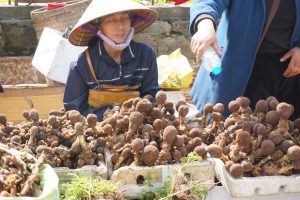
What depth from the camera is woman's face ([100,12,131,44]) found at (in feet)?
10.6

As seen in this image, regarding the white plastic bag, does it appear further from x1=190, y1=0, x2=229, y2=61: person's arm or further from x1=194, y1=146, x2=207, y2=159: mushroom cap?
x1=194, y1=146, x2=207, y2=159: mushroom cap

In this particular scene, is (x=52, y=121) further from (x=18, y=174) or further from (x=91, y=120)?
(x=18, y=174)

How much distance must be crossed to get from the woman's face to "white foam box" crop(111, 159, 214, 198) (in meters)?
1.54

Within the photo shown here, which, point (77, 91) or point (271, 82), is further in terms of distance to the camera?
point (77, 91)

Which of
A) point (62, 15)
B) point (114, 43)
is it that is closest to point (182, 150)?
point (114, 43)

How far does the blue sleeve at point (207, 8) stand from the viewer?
243cm

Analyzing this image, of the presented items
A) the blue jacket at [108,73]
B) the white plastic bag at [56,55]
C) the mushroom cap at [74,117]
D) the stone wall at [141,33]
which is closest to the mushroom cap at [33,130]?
the mushroom cap at [74,117]

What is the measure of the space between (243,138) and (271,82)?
1074 mm

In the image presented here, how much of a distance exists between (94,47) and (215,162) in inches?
67.0

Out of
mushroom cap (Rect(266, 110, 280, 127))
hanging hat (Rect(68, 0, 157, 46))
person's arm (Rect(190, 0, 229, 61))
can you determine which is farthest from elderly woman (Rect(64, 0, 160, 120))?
mushroom cap (Rect(266, 110, 280, 127))

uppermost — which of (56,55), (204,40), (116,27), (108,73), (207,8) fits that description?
(207,8)

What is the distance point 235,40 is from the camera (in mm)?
2736

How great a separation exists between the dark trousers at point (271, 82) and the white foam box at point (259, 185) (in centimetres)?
108

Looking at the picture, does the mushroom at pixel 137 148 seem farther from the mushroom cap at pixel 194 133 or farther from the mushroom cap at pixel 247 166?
the mushroom cap at pixel 247 166
